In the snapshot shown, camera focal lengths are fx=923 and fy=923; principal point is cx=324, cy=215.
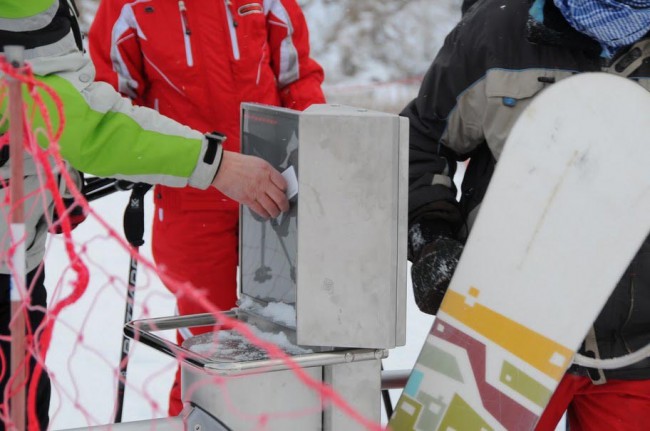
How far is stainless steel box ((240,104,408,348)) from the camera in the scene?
1.56 m

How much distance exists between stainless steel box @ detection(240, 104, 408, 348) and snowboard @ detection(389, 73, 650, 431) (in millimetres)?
278

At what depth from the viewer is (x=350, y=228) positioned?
62.5 inches

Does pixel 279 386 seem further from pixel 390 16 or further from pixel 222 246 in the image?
pixel 390 16

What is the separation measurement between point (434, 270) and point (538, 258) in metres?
0.24

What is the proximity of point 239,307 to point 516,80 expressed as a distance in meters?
0.77

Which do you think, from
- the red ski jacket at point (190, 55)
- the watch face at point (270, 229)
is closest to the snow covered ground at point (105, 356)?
the red ski jacket at point (190, 55)

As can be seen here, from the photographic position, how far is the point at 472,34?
207cm

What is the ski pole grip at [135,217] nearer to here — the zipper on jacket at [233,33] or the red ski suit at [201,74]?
the red ski suit at [201,74]

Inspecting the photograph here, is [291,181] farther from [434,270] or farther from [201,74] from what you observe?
[201,74]

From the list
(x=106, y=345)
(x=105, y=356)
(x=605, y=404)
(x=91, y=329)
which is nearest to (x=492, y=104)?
(x=605, y=404)

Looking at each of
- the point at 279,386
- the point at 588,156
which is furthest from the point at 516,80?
the point at 279,386

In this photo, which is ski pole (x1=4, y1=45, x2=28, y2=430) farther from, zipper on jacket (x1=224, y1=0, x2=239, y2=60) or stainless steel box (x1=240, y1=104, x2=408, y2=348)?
zipper on jacket (x1=224, y1=0, x2=239, y2=60)

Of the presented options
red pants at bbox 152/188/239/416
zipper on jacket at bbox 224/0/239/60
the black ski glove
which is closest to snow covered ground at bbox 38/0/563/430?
red pants at bbox 152/188/239/416

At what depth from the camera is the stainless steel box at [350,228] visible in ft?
5.13
